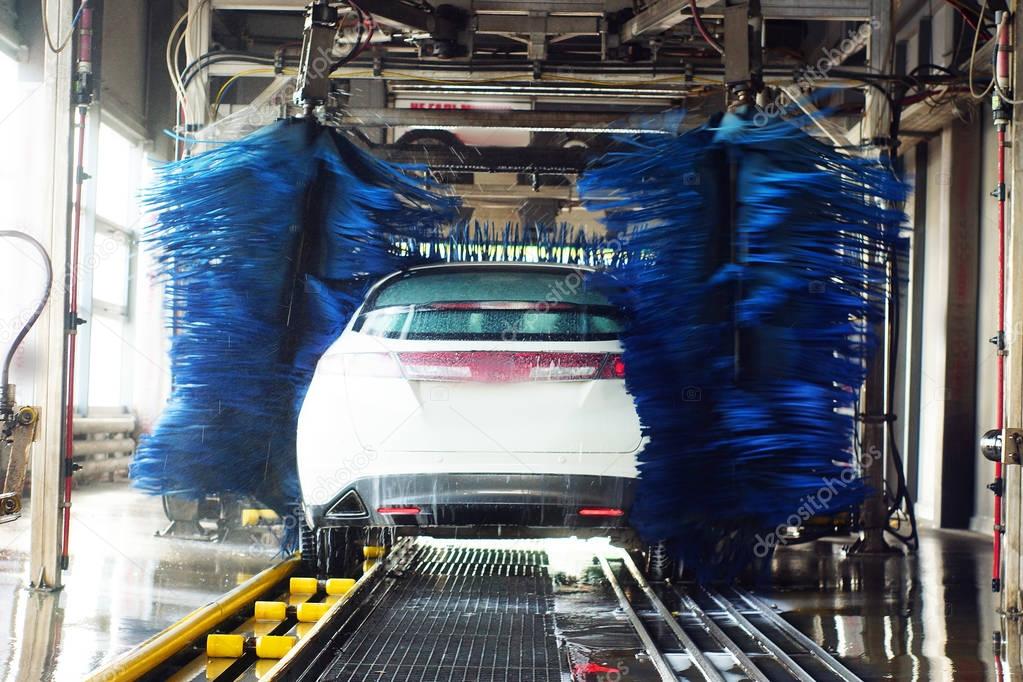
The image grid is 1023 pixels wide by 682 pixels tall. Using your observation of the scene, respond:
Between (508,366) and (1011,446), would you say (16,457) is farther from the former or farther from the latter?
(1011,446)

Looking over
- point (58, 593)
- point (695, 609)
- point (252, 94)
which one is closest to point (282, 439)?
point (58, 593)

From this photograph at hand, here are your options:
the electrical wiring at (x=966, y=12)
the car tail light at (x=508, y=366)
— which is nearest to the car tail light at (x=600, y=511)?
the car tail light at (x=508, y=366)

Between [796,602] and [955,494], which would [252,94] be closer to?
[955,494]

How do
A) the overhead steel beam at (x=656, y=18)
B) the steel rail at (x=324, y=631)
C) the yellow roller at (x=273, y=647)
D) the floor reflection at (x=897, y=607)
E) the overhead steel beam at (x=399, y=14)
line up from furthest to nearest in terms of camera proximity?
the overhead steel beam at (x=656, y=18) → the overhead steel beam at (x=399, y=14) → the floor reflection at (x=897, y=607) → the yellow roller at (x=273, y=647) → the steel rail at (x=324, y=631)

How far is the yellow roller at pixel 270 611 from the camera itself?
5.07 metres

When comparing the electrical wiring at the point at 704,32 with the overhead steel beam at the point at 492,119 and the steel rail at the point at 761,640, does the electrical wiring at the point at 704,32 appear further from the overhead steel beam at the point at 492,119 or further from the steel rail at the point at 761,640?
the overhead steel beam at the point at 492,119

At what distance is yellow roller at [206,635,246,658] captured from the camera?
14.3 ft

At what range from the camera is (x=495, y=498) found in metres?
5.09

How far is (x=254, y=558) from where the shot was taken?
7.47 m

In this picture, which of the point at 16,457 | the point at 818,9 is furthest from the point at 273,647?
the point at 818,9

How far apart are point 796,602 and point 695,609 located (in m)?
0.91

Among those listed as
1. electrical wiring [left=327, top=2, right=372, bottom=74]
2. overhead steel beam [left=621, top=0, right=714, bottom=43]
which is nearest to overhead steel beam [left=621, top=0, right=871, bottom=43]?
overhead steel beam [left=621, top=0, right=714, bottom=43]

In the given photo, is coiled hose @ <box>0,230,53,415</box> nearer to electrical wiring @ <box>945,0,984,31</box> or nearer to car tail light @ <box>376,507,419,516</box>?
car tail light @ <box>376,507,419,516</box>

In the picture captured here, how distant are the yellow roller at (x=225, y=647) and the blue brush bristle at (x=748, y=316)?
1.82m
